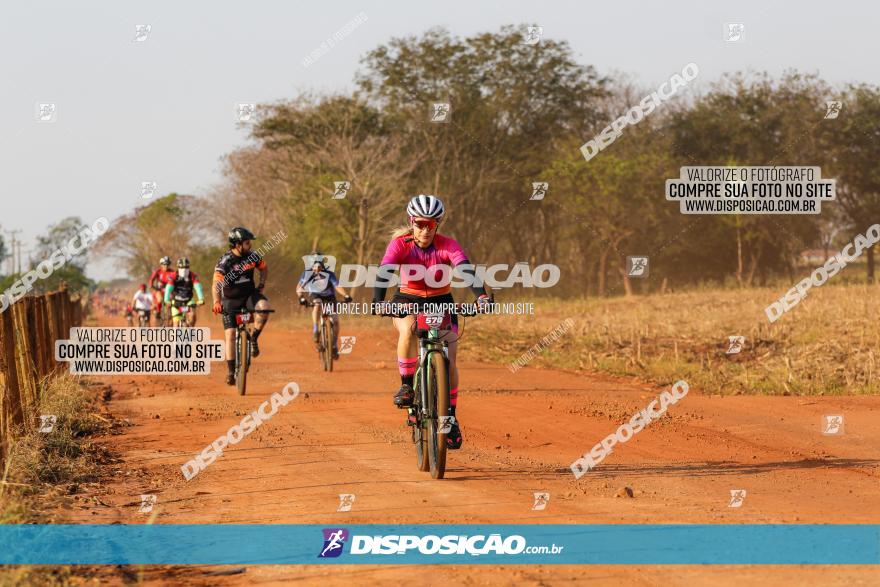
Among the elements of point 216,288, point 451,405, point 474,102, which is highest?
point 474,102

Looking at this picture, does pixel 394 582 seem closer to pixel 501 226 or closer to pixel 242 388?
pixel 242 388

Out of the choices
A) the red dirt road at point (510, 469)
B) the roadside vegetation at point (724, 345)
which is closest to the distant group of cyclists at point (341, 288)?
the red dirt road at point (510, 469)

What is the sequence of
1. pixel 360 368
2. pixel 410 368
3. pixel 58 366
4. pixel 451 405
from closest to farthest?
pixel 451 405, pixel 410 368, pixel 58 366, pixel 360 368

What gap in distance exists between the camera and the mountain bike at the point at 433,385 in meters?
8.61

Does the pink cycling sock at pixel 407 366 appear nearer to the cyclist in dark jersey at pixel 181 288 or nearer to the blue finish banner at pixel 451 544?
the blue finish banner at pixel 451 544

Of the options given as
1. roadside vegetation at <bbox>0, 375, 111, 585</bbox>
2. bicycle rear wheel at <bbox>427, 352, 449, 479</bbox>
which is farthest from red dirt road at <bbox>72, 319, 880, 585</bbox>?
roadside vegetation at <bbox>0, 375, 111, 585</bbox>

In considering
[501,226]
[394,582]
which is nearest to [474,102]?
[501,226]

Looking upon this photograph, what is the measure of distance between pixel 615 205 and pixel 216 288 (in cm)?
3809

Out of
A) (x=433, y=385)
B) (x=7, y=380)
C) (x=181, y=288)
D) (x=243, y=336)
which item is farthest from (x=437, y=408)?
(x=181, y=288)

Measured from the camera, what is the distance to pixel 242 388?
15.9 meters

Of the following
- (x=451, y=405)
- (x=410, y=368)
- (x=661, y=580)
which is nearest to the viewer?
(x=661, y=580)

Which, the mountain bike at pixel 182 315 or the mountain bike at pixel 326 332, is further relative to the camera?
the mountain bike at pixel 182 315

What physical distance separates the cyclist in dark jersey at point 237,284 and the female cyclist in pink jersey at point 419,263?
6177 millimetres

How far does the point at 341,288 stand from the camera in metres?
17.6
